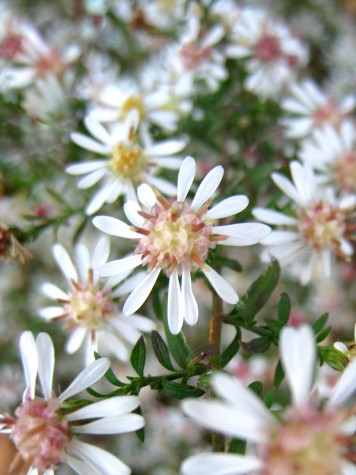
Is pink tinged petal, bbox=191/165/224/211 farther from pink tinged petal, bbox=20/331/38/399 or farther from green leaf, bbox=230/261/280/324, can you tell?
pink tinged petal, bbox=20/331/38/399

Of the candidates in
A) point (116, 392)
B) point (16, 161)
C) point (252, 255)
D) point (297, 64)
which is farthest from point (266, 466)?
point (297, 64)

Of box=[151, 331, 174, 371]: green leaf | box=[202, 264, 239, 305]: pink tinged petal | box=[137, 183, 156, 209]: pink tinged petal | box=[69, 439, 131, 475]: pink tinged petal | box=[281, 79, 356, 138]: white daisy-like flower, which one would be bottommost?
box=[69, 439, 131, 475]: pink tinged petal

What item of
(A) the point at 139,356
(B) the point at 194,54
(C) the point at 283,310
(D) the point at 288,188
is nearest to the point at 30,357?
(A) the point at 139,356

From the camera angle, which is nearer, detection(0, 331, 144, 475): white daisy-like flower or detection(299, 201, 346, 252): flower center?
detection(0, 331, 144, 475): white daisy-like flower

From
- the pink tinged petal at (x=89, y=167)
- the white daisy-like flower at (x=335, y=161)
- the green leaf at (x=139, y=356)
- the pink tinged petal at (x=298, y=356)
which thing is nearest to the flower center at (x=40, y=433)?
the green leaf at (x=139, y=356)

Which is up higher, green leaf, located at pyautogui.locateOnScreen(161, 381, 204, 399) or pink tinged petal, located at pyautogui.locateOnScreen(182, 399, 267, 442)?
pink tinged petal, located at pyautogui.locateOnScreen(182, 399, 267, 442)

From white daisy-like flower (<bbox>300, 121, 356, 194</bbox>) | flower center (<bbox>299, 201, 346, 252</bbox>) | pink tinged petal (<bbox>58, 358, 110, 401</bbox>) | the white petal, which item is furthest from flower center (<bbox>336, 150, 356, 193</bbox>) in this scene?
pink tinged petal (<bbox>58, 358, 110, 401</bbox>)

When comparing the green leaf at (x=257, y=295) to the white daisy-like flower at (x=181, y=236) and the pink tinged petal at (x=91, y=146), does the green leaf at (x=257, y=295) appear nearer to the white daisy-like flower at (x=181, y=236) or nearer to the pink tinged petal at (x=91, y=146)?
the white daisy-like flower at (x=181, y=236)

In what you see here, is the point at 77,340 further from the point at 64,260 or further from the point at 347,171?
the point at 347,171

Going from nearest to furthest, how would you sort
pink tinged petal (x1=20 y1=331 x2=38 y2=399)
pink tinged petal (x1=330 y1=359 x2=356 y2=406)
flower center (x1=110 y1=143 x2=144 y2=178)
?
1. pink tinged petal (x1=330 y1=359 x2=356 y2=406)
2. pink tinged petal (x1=20 y1=331 x2=38 y2=399)
3. flower center (x1=110 y1=143 x2=144 y2=178)
